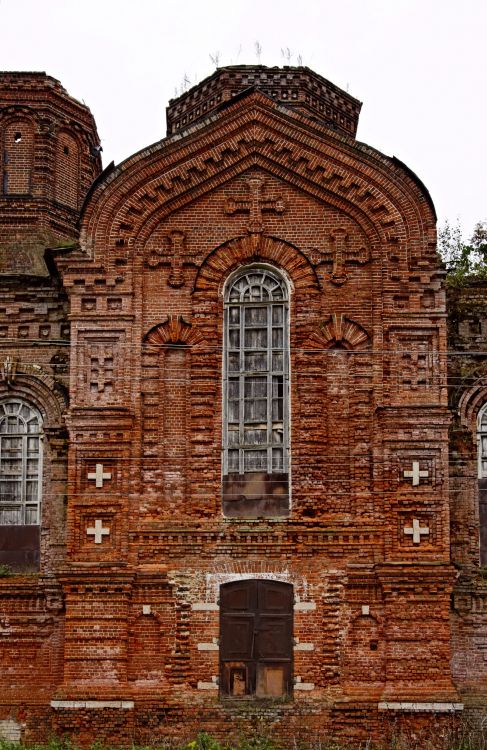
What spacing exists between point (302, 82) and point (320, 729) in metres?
11.0

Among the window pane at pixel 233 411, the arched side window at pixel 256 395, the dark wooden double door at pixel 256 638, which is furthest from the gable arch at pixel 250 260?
the dark wooden double door at pixel 256 638

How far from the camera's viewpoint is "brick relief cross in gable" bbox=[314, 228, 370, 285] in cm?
1816

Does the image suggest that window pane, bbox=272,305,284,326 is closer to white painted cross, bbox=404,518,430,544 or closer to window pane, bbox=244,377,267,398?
window pane, bbox=244,377,267,398

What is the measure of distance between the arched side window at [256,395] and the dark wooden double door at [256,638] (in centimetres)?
108

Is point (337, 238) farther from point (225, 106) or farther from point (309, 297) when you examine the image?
point (225, 106)

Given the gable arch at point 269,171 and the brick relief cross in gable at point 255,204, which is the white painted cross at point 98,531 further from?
the brick relief cross in gable at point 255,204

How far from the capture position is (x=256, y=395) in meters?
17.9

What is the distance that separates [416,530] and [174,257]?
521 centimetres

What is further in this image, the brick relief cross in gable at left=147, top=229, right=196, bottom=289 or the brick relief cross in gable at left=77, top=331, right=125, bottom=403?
the brick relief cross in gable at left=147, top=229, right=196, bottom=289

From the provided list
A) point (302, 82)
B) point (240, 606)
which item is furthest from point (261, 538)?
point (302, 82)

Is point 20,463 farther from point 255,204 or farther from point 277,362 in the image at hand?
point 255,204

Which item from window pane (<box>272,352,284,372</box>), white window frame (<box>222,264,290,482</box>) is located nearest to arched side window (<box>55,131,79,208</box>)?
white window frame (<box>222,264,290,482</box>)

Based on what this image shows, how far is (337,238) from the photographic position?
720 inches

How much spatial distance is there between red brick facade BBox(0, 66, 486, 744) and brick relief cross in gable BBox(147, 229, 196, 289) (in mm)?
34
